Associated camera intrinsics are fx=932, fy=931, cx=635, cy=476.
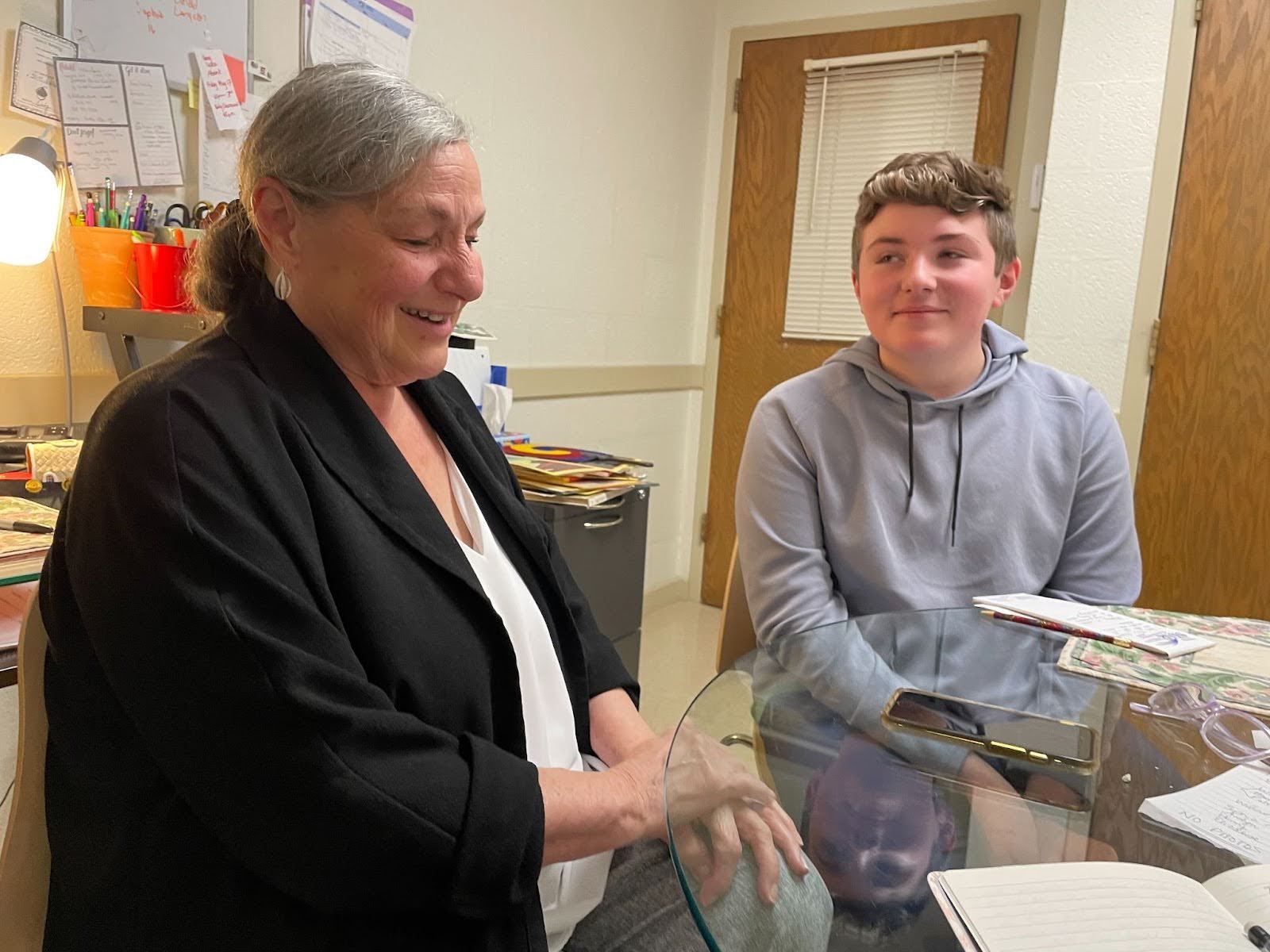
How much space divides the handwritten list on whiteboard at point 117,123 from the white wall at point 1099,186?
7.85 ft

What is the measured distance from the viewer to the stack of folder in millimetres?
2223

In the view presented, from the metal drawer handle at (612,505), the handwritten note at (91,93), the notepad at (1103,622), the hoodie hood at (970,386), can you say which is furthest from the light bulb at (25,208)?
the notepad at (1103,622)

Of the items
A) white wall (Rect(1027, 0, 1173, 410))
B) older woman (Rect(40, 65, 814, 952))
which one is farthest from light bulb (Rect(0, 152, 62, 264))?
white wall (Rect(1027, 0, 1173, 410))

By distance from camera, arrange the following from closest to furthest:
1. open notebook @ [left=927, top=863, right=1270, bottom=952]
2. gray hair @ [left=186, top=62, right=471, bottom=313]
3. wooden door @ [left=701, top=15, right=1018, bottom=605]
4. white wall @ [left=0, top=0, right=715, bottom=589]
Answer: open notebook @ [left=927, top=863, right=1270, bottom=952], gray hair @ [left=186, top=62, right=471, bottom=313], white wall @ [left=0, top=0, right=715, bottom=589], wooden door @ [left=701, top=15, right=1018, bottom=605]

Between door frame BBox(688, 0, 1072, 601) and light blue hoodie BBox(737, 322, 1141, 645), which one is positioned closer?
light blue hoodie BBox(737, 322, 1141, 645)

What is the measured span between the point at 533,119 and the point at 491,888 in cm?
264

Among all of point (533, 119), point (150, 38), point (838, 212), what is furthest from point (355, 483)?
point (838, 212)

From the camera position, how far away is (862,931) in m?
0.75

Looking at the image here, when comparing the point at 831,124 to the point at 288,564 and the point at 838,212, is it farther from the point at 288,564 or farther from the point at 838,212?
the point at 288,564

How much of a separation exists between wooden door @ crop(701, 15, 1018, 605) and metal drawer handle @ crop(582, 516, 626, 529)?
1.59m

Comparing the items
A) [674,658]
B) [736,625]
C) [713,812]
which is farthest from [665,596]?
[713,812]

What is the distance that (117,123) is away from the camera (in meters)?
1.85

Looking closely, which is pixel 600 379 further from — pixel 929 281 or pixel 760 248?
pixel 929 281

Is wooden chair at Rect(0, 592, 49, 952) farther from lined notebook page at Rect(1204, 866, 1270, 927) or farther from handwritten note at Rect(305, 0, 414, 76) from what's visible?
handwritten note at Rect(305, 0, 414, 76)
